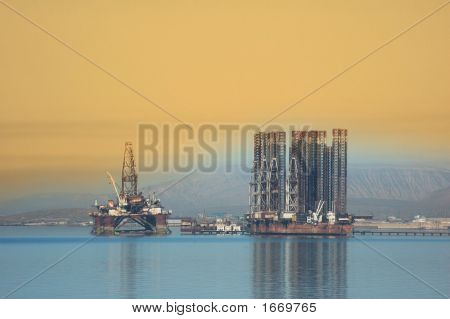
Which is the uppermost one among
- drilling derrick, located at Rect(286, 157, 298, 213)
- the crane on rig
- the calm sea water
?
drilling derrick, located at Rect(286, 157, 298, 213)

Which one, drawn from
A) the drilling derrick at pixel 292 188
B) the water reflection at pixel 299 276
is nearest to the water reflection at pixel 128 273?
the water reflection at pixel 299 276

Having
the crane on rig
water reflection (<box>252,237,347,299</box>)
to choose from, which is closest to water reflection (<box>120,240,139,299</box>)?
water reflection (<box>252,237,347,299</box>)

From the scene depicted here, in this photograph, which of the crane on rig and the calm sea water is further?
the crane on rig

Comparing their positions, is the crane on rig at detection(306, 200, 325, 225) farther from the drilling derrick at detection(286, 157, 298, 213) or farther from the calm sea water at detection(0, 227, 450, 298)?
the calm sea water at detection(0, 227, 450, 298)

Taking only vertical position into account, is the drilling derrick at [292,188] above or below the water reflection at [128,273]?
above

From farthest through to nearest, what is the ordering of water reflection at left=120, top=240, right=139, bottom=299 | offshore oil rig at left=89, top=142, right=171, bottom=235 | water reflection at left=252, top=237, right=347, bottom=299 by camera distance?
offshore oil rig at left=89, top=142, right=171, bottom=235, water reflection at left=252, top=237, right=347, bottom=299, water reflection at left=120, top=240, right=139, bottom=299

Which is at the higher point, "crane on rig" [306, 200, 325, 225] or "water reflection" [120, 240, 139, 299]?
"crane on rig" [306, 200, 325, 225]

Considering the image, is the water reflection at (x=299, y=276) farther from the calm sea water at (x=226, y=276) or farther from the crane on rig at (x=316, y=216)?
the crane on rig at (x=316, y=216)

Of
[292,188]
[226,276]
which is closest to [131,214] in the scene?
[292,188]

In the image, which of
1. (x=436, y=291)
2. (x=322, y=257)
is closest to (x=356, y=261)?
(x=322, y=257)

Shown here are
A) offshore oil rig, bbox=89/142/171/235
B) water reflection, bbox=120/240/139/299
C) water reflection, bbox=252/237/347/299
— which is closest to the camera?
water reflection, bbox=120/240/139/299

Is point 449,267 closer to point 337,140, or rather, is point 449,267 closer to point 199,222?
point 337,140
